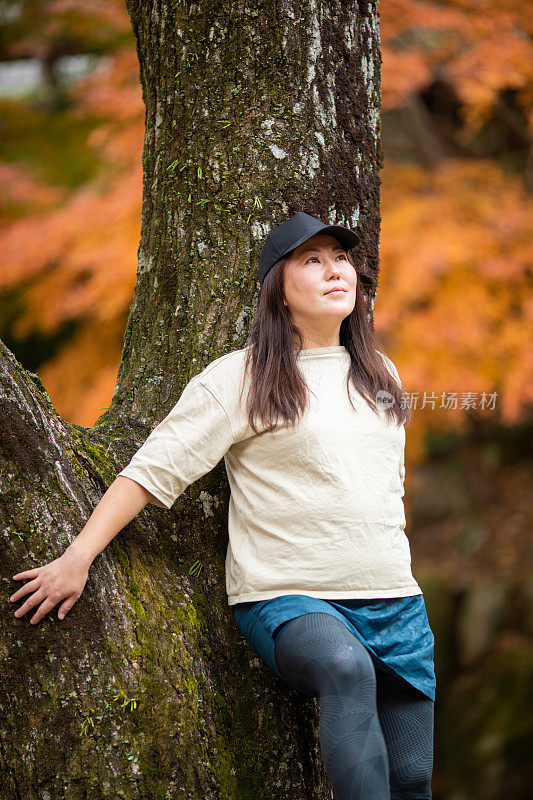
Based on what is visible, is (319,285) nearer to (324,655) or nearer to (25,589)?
(324,655)

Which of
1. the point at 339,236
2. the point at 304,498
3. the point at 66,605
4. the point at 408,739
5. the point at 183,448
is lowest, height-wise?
the point at 408,739

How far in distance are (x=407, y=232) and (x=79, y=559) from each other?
3.50 m

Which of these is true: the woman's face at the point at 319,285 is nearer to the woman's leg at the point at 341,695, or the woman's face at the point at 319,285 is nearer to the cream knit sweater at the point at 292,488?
the cream knit sweater at the point at 292,488

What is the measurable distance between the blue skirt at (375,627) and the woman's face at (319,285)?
728mm

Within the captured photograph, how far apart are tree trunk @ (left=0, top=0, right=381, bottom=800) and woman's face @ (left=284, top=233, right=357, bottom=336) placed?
17 cm

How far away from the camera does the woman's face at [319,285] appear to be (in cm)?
199

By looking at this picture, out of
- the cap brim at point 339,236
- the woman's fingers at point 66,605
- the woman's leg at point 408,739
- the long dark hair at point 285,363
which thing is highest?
the cap brim at point 339,236

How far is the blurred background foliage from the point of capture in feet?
14.7

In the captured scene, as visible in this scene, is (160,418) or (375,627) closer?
(375,627)

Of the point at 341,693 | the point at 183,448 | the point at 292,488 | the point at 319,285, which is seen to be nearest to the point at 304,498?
the point at 292,488

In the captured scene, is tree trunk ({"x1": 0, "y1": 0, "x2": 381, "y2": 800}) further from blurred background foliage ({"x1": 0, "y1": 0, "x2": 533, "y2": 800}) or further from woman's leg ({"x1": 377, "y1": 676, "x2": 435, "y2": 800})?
blurred background foliage ({"x1": 0, "y1": 0, "x2": 533, "y2": 800})

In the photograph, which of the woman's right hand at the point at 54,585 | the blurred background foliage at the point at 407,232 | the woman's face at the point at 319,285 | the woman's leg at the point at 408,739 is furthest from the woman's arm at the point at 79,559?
the blurred background foliage at the point at 407,232

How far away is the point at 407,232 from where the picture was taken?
4.61m

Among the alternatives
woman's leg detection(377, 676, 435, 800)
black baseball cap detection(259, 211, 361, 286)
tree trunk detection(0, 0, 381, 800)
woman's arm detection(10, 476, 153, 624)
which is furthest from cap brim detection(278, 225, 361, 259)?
woman's leg detection(377, 676, 435, 800)
